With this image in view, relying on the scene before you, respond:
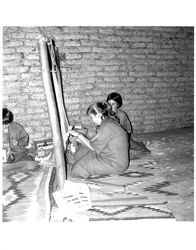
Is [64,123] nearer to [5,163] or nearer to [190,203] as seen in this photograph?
[5,163]

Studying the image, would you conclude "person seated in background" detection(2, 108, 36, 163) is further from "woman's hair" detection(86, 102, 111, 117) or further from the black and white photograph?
"woman's hair" detection(86, 102, 111, 117)

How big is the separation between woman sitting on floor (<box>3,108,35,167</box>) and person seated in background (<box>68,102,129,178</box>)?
1.00m

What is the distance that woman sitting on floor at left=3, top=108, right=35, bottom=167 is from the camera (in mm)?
3950

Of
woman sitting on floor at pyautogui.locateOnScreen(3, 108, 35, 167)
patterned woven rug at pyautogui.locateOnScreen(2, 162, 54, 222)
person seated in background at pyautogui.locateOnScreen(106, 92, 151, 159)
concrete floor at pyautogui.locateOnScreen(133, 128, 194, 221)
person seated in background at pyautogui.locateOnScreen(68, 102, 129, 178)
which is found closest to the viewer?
patterned woven rug at pyautogui.locateOnScreen(2, 162, 54, 222)

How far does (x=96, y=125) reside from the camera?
5.61 meters

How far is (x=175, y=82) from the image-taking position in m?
6.11

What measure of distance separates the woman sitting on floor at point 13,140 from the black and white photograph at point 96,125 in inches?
0.6

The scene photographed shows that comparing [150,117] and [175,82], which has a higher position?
[175,82]

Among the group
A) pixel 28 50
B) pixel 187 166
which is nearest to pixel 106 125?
pixel 187 166

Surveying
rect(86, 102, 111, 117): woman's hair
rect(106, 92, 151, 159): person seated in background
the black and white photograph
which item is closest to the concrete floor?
the black and white photograph

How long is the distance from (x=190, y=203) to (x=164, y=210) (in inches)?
16.5

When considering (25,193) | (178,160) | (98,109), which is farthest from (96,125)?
(25,193)
